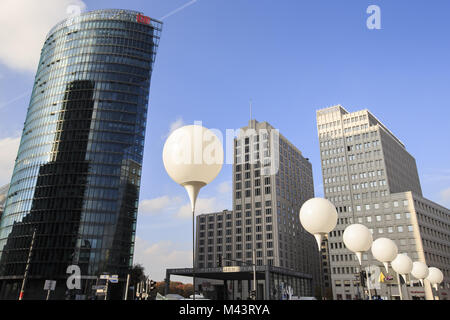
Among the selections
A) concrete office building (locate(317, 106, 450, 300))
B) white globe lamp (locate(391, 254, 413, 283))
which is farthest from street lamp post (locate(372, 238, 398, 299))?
concrete office building (locate(317, 106, 450, 300))

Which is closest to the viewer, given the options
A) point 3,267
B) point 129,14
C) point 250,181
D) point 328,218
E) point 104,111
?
point 328,218

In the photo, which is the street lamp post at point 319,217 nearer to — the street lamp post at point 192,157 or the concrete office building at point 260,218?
the street lamp post at point 192,157

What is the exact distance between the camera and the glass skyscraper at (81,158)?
77.4 metres

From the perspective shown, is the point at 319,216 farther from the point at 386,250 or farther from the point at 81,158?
the point at 81,158

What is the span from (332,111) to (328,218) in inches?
4352

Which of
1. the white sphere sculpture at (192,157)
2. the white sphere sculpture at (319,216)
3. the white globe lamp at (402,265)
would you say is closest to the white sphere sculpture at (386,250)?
the white globe lamp at (402,265)

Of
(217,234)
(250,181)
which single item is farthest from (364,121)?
(217,234)

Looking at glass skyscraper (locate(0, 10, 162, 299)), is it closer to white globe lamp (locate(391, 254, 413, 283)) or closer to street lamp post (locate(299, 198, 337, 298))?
white globe lamp (locate(391, 254, 413, 283))

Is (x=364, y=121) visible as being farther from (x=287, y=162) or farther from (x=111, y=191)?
(x=111, y=191)

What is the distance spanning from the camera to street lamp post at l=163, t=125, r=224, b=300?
655 cm

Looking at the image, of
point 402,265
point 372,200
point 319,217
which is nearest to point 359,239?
point 319,217

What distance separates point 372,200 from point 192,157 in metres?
99.8

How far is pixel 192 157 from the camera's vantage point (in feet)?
21.4
